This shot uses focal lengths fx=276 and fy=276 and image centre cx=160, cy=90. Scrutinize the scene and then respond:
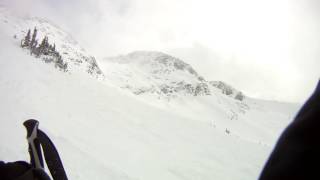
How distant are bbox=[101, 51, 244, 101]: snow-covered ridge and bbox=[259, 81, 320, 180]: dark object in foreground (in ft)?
175

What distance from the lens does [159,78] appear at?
73.5 meters

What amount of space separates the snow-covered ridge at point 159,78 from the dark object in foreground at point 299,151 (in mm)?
53292

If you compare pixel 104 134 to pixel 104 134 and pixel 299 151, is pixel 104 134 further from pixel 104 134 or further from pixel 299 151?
pixel 299 151

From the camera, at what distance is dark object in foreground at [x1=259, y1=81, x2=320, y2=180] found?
435mm

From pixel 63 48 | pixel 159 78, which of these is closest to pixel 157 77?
pixel 159 78

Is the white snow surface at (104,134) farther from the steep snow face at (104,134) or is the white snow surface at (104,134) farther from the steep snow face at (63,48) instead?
the steep snow face at (63,48)

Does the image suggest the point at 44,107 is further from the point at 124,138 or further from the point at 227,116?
the point at 227,116

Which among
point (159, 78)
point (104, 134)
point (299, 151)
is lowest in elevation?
point (159, 78)

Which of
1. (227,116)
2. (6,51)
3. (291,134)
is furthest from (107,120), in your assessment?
(227,116)

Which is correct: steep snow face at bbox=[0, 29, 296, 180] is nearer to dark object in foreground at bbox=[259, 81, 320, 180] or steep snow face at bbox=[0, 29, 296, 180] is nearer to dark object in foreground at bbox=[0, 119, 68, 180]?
dark object in foreground at bbox=[0, 119, 68, 180]

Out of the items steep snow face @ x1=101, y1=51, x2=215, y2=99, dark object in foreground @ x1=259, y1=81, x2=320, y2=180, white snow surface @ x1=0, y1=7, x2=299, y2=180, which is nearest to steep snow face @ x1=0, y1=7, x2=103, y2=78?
steep snow face @ x1=101, y1=51, x2=215, y2=99

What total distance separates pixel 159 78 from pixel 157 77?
1289 mm

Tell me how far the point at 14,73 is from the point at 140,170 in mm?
7053

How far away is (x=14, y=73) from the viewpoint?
1133 centimetres
